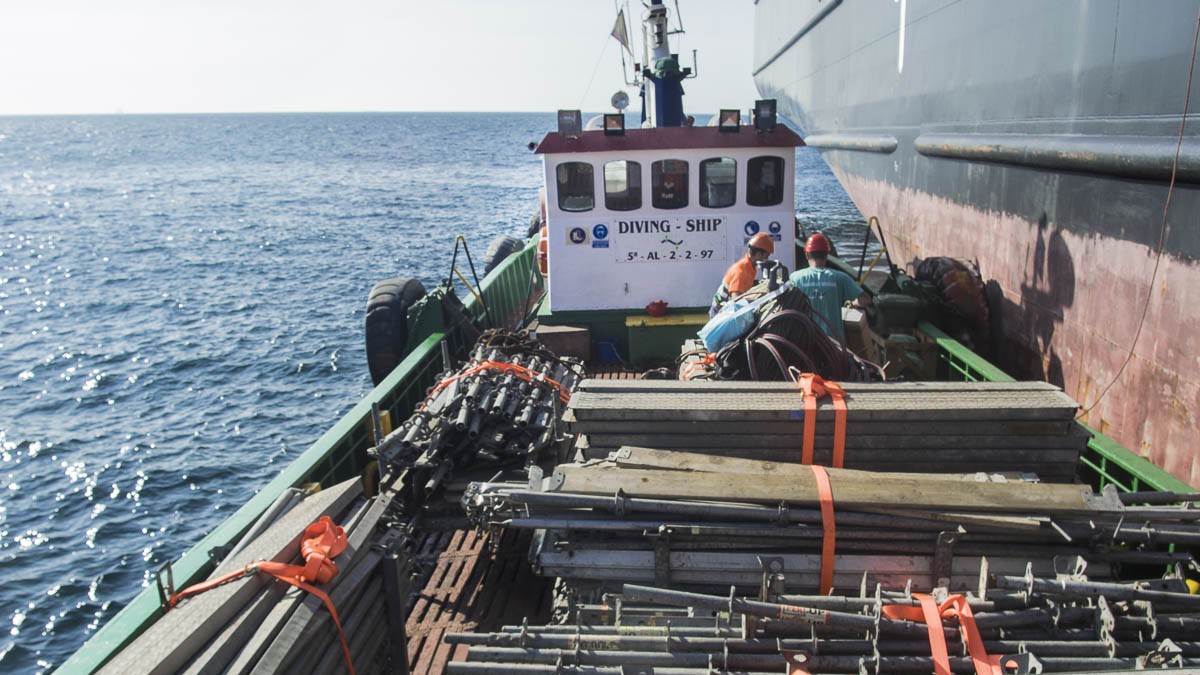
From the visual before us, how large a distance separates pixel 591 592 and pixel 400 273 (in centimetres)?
2215

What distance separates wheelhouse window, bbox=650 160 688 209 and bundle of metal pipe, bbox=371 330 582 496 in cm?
359

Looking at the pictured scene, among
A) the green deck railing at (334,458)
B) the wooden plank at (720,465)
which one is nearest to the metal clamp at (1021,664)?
the wooden plank at (720,465)

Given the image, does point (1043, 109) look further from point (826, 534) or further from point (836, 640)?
point (836, 640)

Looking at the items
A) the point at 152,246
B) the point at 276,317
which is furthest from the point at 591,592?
the point at 152,246

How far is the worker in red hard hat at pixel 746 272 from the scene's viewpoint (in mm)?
7008

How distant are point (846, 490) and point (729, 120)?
19.6ft

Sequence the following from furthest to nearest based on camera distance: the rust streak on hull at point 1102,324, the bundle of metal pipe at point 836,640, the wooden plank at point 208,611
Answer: the rust streak on hull at point 1102,324 < the bundle of metal pipe at point 836,640 < the wooden plank at point 208,611

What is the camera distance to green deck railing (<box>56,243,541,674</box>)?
3887 millimetres

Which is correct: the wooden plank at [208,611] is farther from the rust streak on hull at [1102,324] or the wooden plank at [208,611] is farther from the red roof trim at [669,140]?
the rust streak on hull at [1102,324]

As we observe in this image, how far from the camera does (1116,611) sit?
337 centimetres

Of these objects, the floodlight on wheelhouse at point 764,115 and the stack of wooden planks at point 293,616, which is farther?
the floodlight on wheelhouse at point 764,115

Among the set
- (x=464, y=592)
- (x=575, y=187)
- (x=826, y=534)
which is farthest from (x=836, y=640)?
(x=575, y=187)

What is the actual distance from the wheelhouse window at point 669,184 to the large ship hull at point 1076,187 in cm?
417

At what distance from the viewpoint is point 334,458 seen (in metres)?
6.36
